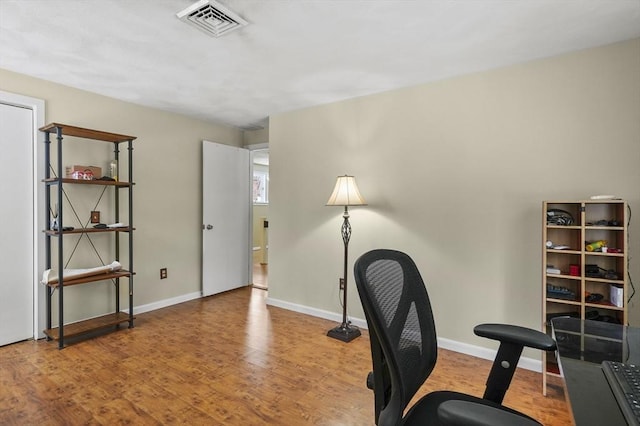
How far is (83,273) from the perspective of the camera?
308cm

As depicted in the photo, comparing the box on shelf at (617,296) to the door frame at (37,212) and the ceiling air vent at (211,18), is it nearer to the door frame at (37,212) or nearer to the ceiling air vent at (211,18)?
the ceiling air vent at (211,18)

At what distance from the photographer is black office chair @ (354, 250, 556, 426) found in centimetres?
102

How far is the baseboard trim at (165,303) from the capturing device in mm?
3873

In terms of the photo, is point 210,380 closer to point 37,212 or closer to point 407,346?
point 407,346

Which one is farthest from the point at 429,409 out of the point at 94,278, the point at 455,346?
the point at 94,278

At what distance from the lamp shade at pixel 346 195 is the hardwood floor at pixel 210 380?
1.29 meters

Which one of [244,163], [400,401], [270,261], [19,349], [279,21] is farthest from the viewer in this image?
[244,163]

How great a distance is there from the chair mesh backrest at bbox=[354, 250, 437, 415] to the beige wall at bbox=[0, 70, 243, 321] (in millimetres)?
3443

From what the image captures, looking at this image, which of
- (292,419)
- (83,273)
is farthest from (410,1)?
(83,273)

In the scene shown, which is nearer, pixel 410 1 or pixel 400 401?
pixel 400 401

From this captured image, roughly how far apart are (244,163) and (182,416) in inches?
141

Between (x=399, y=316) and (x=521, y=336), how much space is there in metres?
0.50

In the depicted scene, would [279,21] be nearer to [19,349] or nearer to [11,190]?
[11,190]

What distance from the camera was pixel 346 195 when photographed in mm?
3184
